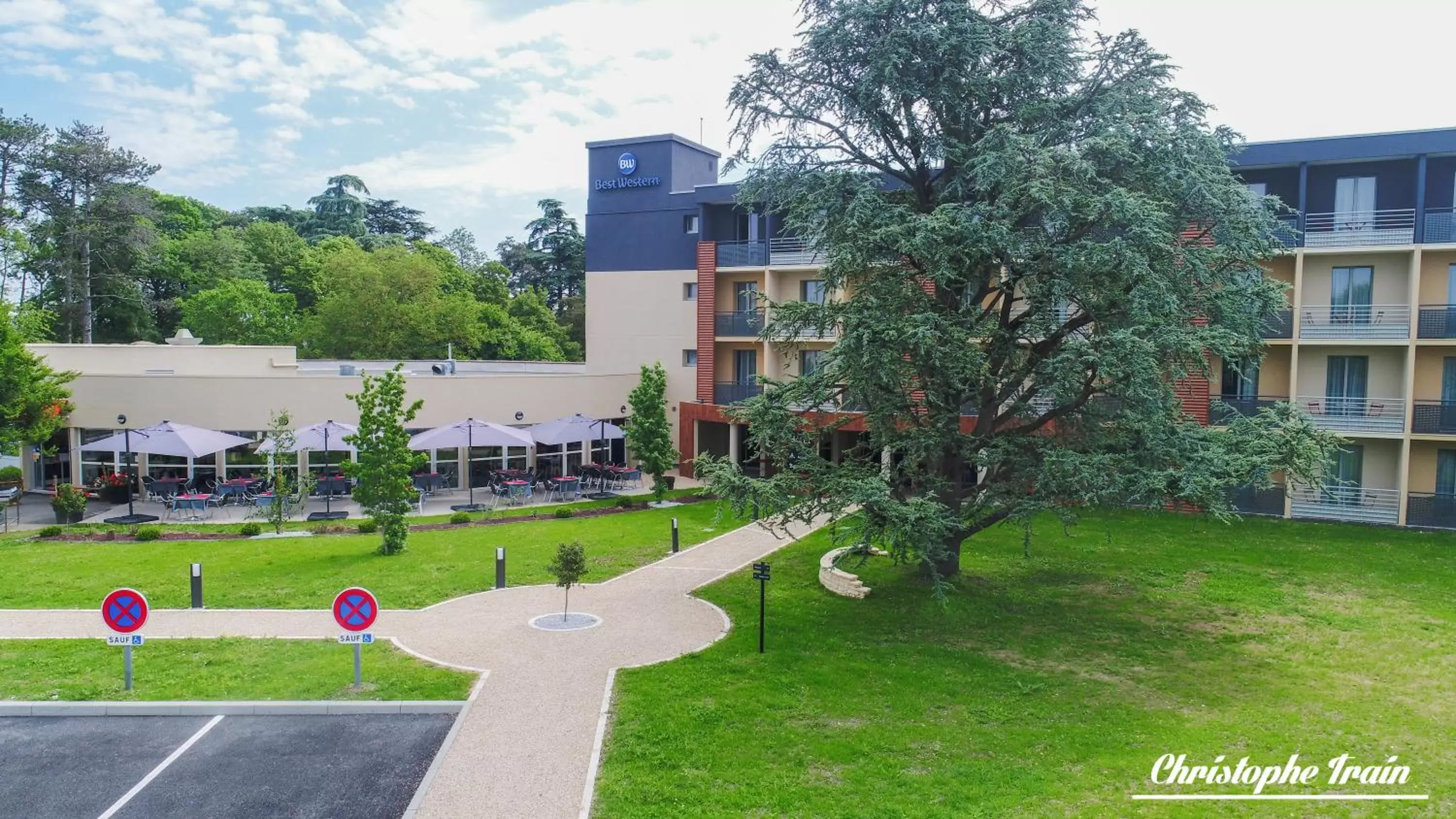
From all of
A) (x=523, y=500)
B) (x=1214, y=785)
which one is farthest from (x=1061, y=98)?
(x=523, y=500)

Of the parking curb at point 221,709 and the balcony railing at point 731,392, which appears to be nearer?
the parking curb at point 221,709

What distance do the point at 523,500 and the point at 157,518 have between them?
979 cm

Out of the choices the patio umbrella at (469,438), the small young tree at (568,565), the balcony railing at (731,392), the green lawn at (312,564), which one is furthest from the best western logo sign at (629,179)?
the small young tree at (568,565)

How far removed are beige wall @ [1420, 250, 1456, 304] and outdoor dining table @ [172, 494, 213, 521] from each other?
109ft

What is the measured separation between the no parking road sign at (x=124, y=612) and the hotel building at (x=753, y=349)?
10.7 meters

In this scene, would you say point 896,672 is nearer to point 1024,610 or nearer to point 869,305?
point 1024,610

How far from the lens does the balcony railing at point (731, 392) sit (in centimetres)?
3297

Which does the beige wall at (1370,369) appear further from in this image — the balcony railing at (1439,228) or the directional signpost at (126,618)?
the directional signpost at (126,618)

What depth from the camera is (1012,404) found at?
16.5 metres

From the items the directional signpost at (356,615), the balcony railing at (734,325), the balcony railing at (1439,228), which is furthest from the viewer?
the balcony railing at (734,325)

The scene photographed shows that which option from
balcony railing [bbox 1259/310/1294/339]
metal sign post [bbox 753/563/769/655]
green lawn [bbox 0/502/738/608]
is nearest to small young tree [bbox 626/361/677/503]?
green lawn [bbox 0/502/738/608]

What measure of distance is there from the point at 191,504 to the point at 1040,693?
23.2 meters

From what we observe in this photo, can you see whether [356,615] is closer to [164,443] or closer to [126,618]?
[126,618]

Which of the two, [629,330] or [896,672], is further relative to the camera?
[629,330]
